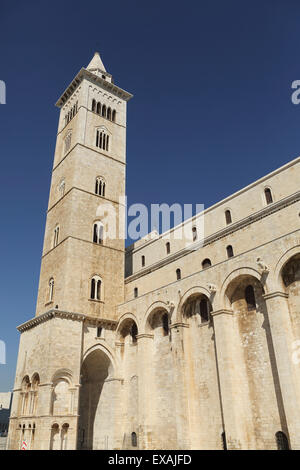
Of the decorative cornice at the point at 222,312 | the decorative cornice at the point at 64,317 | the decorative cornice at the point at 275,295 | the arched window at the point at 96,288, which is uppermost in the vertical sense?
the arched window at the point at 96,288

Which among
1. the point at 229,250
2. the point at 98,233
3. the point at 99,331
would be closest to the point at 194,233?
the point at 229,250

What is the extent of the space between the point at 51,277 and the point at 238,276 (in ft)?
43.4

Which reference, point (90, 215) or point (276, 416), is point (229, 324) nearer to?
point (276, 416)

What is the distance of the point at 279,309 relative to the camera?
16.0m

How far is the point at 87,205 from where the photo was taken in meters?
26.8

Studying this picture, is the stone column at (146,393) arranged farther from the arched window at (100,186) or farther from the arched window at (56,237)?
the arched window at (100,186)

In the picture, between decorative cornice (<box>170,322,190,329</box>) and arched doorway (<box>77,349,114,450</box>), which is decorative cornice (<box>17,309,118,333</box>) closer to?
arched doorway (<box>77,349,114,450</box>)

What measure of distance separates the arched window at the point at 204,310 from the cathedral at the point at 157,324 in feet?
0.28

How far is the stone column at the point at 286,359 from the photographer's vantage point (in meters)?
14.3

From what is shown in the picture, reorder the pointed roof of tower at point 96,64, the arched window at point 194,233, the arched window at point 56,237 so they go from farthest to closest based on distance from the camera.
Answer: the pointed roof of tower at point 96,64, the arched window at point 56,237, the arched window at point 194,233

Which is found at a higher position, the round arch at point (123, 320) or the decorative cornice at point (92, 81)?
the decorative cornice at point (92, 81)

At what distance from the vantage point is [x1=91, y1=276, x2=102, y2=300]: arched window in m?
24.9

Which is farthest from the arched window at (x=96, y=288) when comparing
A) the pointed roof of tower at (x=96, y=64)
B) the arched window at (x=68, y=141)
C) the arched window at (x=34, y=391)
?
the pointed roof of tower at (x=96, y=64)
